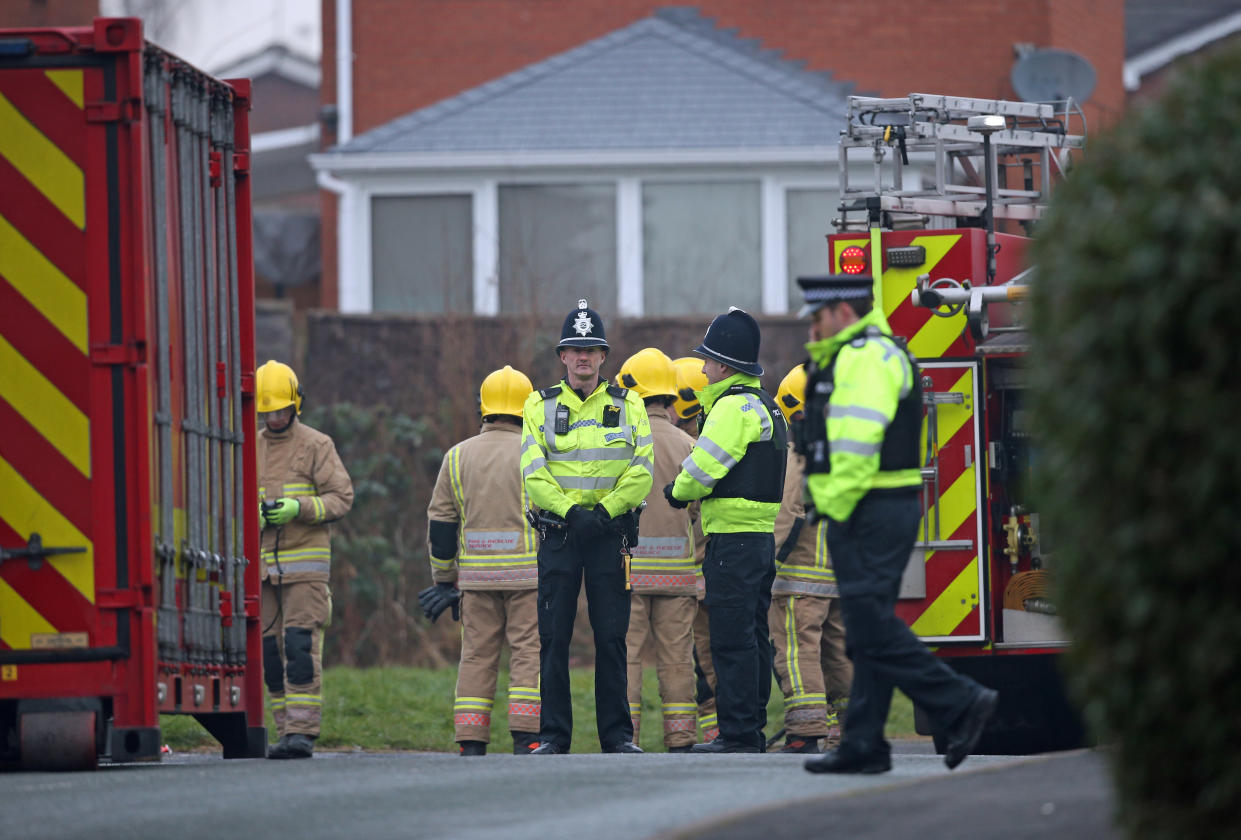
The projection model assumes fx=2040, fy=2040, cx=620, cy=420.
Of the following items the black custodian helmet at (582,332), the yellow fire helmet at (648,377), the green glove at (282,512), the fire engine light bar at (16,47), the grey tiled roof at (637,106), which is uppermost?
the grey tiled roof at (637,106)

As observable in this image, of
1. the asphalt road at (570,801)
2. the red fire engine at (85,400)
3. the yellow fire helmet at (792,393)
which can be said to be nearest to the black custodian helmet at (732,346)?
the yellow fire helmet at (792,393)

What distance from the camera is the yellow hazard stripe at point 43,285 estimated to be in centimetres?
786

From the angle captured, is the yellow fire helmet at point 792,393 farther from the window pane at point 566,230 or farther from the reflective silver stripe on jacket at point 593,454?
the window pane at point 566,230

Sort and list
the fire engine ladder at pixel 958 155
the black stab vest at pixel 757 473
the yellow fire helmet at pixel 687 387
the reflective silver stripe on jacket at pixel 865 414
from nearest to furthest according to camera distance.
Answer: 1. the reflective silver stripe on jacket at pixel 865 414
2. the fire engine ladder at pixel 958 155
3. the black stab vest at pixel 757 473
4. the yellow fire helmet at pixel 687 387

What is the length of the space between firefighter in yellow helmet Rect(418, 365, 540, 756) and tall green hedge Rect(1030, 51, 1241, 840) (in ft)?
20.2

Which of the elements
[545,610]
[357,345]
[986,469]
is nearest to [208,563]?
[545,610]

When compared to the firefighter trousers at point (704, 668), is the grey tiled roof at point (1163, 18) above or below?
above

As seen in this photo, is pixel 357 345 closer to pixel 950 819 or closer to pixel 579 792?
pixel 579 792

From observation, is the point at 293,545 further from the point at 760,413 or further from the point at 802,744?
the point at 802,744

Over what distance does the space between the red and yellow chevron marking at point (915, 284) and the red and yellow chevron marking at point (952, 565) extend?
0.16 meters

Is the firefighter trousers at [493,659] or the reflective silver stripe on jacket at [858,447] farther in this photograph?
the firefighter trousers at [493,659]

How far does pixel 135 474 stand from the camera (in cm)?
780

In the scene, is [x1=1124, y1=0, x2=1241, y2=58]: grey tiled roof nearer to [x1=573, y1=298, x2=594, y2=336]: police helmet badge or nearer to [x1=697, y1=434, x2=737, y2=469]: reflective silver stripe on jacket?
[x1=573, y1=298, x2=594, y2=336]: police helmet badge

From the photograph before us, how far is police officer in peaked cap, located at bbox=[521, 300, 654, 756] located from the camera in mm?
10172
